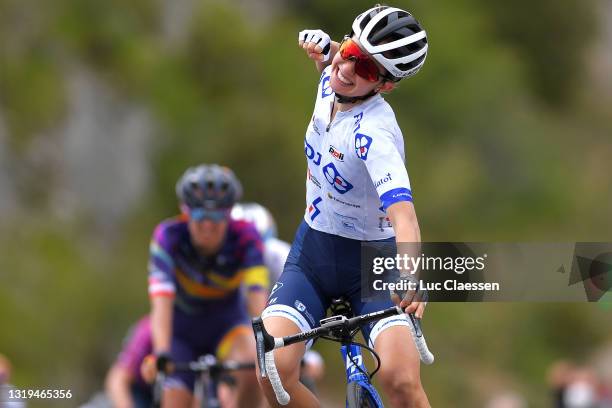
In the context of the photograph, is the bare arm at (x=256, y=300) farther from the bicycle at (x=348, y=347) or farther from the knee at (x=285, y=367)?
the bicycle at (x=348, y=347)

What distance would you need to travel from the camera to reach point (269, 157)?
149 feet

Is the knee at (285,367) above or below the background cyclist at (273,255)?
below

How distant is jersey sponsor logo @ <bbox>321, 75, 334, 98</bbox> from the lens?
394 inches

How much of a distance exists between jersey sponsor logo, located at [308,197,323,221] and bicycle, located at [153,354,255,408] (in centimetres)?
266

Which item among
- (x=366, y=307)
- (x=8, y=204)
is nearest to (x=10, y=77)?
(x=8, y=204)

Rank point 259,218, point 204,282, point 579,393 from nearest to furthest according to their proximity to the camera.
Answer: point 204,282, point 259,218, point 579,393

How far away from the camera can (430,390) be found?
36156 millimetres

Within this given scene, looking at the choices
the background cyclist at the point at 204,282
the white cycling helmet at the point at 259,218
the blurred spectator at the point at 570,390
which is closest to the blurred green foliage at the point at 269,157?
the blurred spectator at the point at 570,390

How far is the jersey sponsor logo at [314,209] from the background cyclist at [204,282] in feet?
9.04

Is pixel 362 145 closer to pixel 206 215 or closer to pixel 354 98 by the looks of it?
pixel 354 98

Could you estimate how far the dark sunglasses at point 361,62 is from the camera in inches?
378

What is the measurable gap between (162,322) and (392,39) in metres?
4.16

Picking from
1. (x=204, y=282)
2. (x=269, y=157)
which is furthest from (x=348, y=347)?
(x=269, y=157)

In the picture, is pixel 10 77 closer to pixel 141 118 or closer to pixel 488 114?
pixel 141 118
